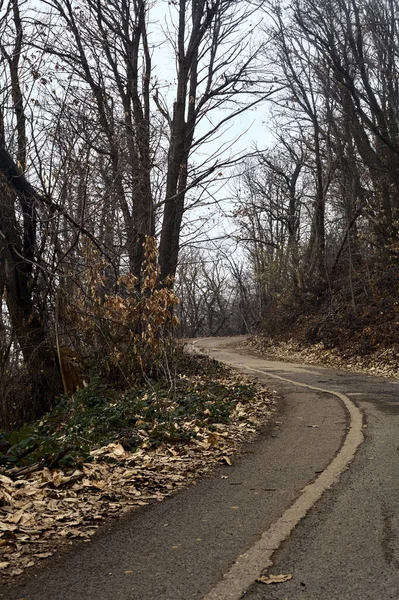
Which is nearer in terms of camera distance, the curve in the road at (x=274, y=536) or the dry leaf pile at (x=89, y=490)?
the curve in the road at (x=274, y=536)

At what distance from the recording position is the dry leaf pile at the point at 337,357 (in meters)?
18.3

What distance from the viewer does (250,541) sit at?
4230 mm

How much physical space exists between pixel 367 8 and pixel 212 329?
47.4 m

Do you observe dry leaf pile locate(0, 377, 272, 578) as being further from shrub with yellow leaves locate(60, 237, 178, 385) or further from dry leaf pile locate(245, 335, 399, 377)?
dry leaf pile locate(245, 335, 399, 377)

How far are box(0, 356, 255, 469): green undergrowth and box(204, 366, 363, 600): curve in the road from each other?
86.3 inches

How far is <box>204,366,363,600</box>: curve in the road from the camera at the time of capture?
347cm

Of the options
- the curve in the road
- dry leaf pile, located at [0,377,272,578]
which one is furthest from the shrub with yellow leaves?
the curve in the road

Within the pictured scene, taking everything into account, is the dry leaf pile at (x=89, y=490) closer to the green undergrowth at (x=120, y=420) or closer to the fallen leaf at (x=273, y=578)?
the green undergrowth at (x=120, y=420)

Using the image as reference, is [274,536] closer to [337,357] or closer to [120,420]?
[120,420]

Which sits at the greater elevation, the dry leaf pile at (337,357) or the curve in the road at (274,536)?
the dry leaf pile at (337,357)

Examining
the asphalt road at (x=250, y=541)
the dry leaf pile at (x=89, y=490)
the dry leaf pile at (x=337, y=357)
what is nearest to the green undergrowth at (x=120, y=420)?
the dry leaf pile at (x=89, y=490)

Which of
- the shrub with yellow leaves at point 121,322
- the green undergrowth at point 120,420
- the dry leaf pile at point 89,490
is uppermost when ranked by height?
the shrub with yellow leaves at point 121,322

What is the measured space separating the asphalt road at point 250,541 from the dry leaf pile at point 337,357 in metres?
11.1

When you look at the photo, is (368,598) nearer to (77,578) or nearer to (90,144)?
(77,578)
